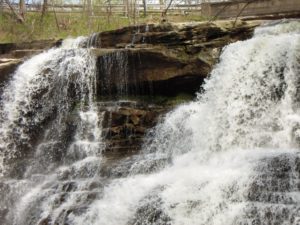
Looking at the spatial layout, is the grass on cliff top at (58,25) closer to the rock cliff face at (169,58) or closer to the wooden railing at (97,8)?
the wooden railing at (97,8)

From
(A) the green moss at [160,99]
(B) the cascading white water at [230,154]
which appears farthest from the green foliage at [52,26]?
(B) the cascading white water at [230,154]

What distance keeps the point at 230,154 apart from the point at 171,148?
1983 mm

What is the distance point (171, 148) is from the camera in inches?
508

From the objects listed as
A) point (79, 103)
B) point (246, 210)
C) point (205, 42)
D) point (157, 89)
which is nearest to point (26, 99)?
point (79, 103)

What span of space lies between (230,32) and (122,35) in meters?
3.33

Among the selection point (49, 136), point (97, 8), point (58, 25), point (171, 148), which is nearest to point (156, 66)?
point (171, 148)

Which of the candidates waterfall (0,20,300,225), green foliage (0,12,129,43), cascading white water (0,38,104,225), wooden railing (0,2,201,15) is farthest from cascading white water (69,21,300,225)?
wooden railing (0,2,201,15)

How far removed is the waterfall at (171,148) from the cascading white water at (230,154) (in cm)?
2

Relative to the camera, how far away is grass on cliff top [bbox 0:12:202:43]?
81.0 ft

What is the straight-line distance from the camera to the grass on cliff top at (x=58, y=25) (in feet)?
81.0

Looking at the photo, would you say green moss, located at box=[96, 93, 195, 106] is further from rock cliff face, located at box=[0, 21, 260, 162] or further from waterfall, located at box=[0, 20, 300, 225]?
waterfall, located at box=[0, 20, 300, 225]

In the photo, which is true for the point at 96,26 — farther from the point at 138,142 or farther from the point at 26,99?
the point at 138,142

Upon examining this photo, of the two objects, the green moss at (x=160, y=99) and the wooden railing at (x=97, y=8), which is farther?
the wooden railing at (x=97, y=8)

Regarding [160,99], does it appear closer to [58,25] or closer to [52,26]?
[58,25]
